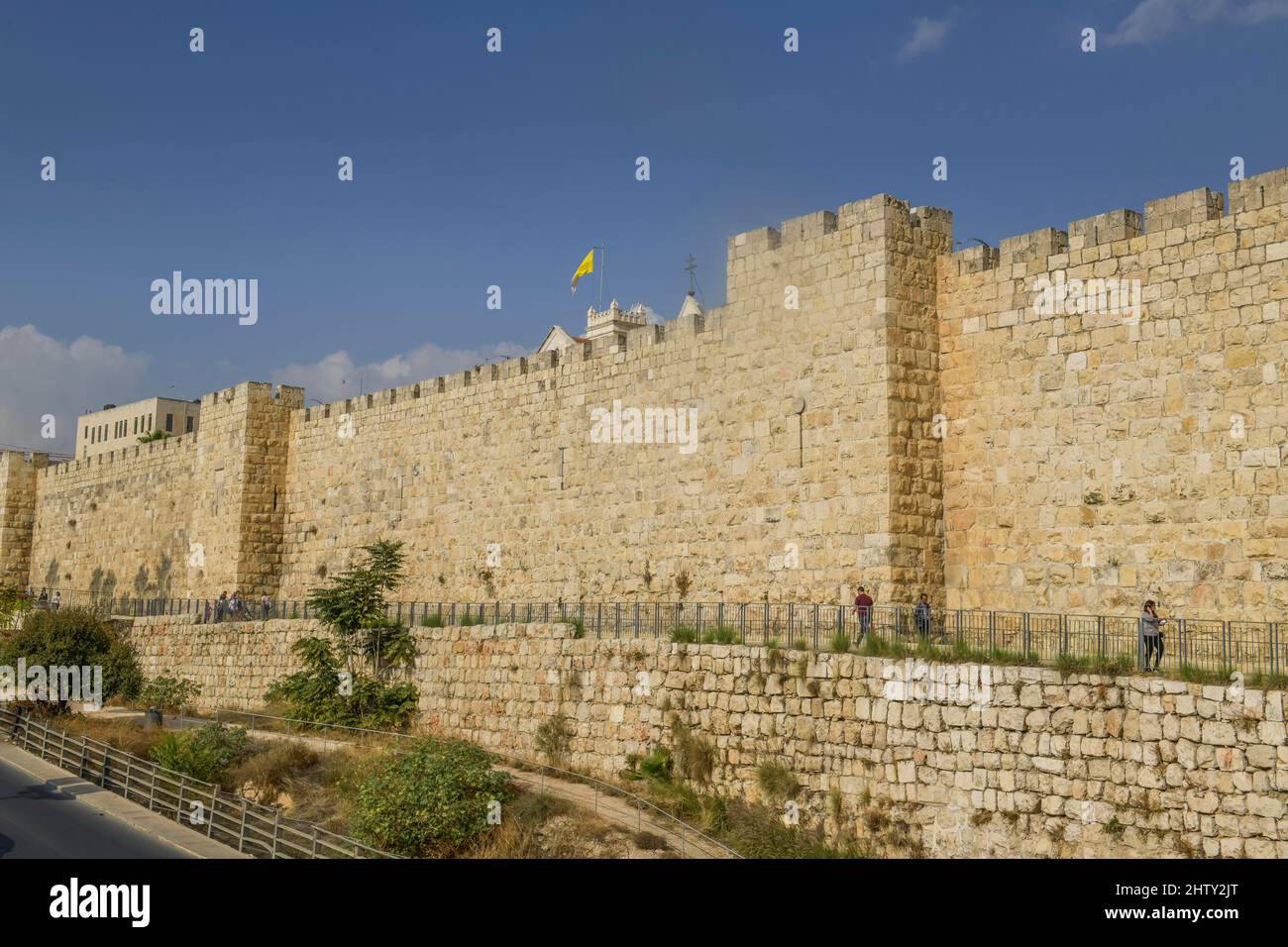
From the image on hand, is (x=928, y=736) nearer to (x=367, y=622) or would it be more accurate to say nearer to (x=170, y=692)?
(x=367, y=622)

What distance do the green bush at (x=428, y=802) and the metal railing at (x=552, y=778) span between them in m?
1.13

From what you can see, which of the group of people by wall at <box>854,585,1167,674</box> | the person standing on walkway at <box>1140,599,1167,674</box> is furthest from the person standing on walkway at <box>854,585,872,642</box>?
the person standing on walkway at <box>1140,599,1167,674</box>

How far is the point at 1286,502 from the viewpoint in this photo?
14531mm

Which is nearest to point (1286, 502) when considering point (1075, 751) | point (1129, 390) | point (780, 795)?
point (1129, 390)

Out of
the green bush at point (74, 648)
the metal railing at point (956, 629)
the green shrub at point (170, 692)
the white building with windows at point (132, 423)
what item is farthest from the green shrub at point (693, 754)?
the white building with windows at point (132, 423)

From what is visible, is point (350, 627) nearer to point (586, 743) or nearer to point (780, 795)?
point (586, 743)

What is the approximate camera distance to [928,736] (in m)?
14.2

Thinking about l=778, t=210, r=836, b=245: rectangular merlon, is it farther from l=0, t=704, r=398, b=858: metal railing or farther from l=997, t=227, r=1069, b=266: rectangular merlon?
l=0, t=704, r=398, b=858: metal railing

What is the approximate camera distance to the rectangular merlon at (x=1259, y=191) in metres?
15.0

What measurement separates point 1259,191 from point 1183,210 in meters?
0.95

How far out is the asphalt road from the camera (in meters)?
13.9

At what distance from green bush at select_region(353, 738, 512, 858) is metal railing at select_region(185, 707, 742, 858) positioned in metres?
1.13

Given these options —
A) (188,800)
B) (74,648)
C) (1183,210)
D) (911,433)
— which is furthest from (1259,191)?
(74,648)

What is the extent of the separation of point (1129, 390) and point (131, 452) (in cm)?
3275
